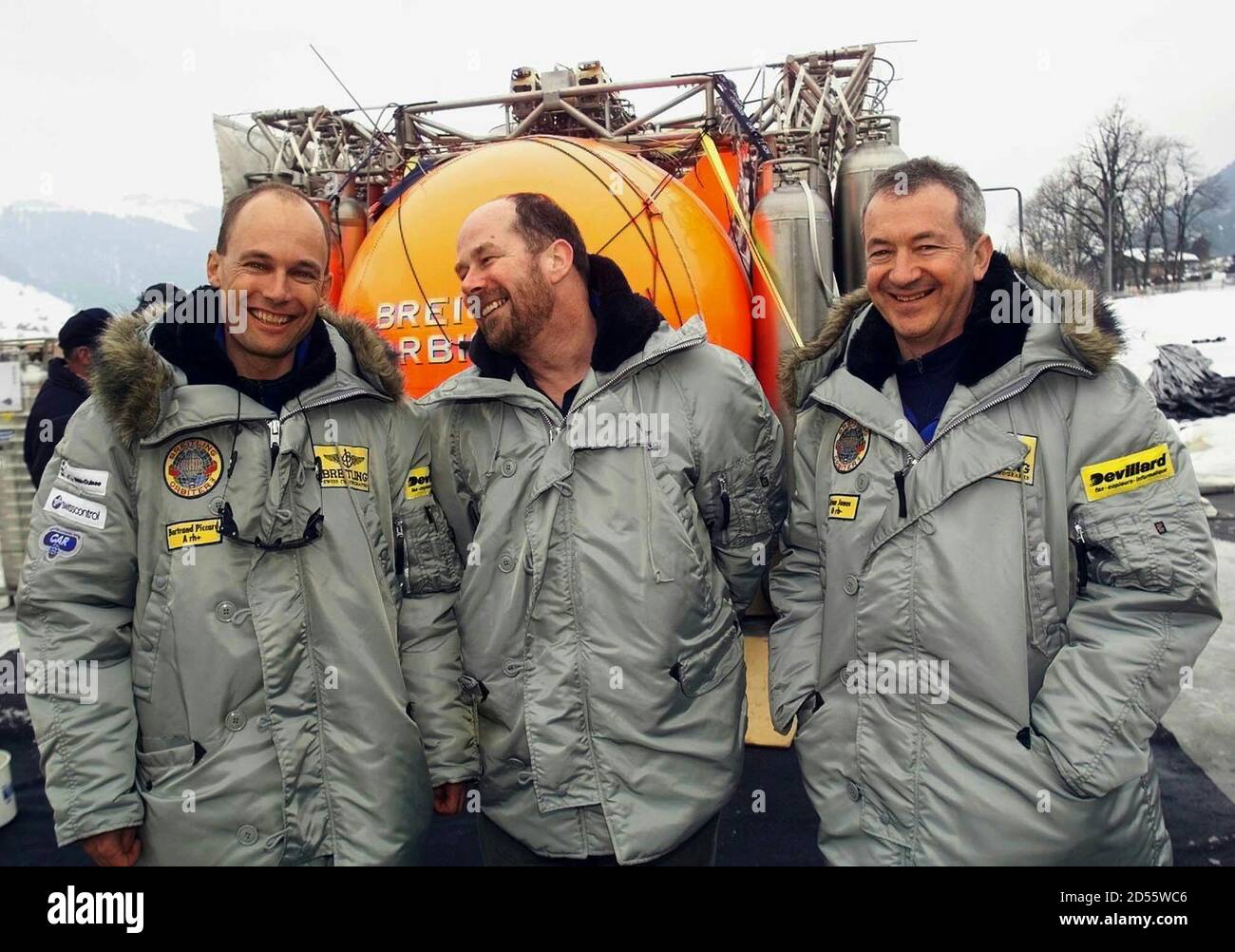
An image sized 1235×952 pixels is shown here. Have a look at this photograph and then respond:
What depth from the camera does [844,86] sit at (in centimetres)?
659

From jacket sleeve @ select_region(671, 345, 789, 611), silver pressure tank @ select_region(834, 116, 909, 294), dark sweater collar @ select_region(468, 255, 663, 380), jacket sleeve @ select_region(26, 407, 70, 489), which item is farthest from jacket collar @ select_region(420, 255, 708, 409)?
jacket sleeve @ select_region(26, 407, 70, 489)

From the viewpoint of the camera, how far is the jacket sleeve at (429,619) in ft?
8.27

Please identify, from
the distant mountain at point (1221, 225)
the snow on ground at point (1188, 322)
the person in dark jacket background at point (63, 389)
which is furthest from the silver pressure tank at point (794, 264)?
the distant mountain at point (1221, 225)

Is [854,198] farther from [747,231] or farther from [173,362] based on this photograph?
[173,362]

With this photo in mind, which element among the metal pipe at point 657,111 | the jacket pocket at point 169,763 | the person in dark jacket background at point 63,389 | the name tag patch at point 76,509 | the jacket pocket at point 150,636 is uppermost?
the metal pipe at point 657,111

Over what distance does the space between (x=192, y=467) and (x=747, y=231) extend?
12.8 ft

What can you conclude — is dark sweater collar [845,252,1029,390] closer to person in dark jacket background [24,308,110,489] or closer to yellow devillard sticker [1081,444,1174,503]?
yellow devillard sticker [1081,444,1174,503]

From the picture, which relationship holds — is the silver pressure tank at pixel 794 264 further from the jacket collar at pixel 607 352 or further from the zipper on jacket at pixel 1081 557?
the zipper on jacket at pixel 1081 557

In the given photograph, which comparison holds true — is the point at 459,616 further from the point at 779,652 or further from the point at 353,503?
the point at 779,652

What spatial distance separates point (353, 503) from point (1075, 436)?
6.40 ft

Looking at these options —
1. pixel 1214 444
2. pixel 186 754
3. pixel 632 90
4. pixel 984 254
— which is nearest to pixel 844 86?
pixel 632 90

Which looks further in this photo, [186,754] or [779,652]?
[779,652]

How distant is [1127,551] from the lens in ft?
6.81

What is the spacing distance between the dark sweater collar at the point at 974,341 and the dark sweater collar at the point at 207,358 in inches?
61.7
